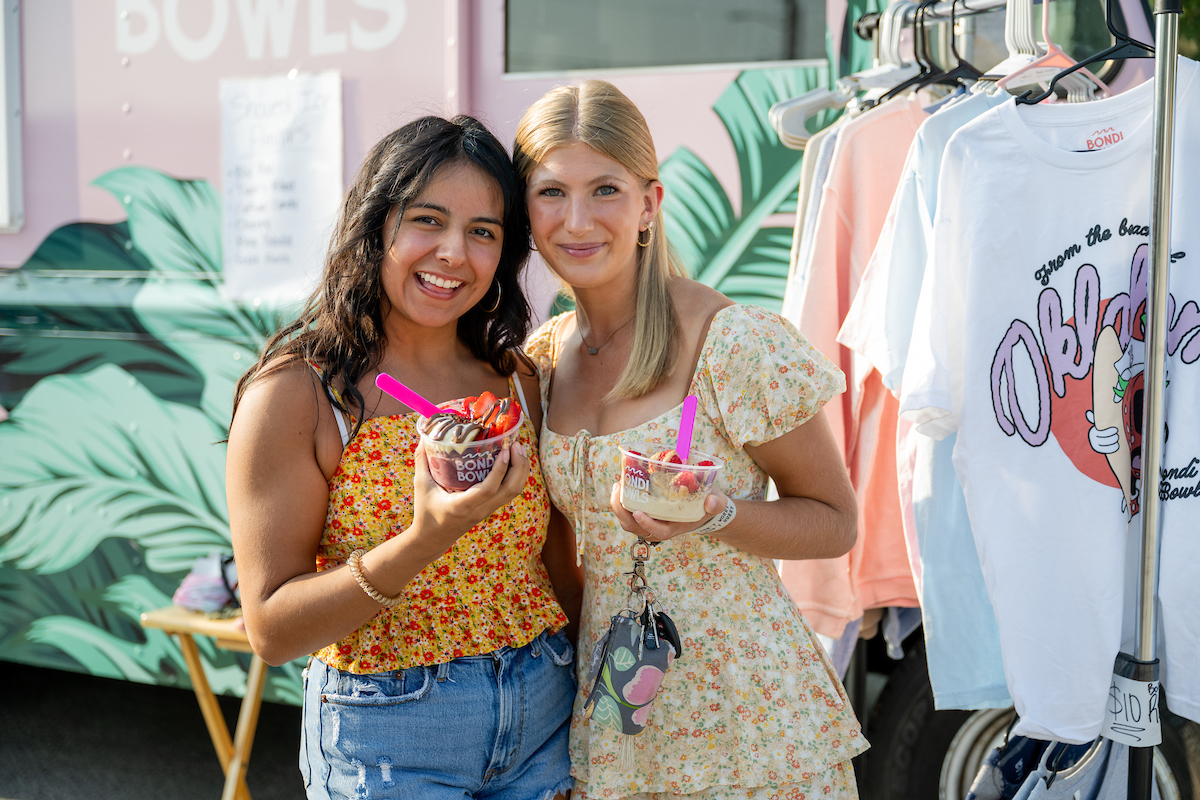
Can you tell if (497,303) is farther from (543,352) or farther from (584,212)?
(584,212)

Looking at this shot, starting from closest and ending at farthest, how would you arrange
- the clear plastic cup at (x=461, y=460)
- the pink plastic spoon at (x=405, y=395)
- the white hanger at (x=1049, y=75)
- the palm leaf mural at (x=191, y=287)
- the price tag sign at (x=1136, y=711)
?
the clear plastic cup at (x=461, y=460) < the pink plastic spoon at (x=405, y=395) < the price tag sign at (x=1136, y=711) < the white hanger at (x=1049, y=75) < the palm leaf mural at (x=191, y=287)

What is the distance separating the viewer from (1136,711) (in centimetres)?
178

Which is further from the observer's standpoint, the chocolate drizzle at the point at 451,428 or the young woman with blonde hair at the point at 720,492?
the young woman with blonde hair at the point at 720,492

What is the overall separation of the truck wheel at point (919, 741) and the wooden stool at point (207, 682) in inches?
75.2

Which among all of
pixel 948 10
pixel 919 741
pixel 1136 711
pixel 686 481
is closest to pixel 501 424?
pixel 686 481

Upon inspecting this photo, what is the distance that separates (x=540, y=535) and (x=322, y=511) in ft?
1.40

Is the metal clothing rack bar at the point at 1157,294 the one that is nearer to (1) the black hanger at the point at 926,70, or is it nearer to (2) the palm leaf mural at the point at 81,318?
(1) the black hanger at the point at 926,70

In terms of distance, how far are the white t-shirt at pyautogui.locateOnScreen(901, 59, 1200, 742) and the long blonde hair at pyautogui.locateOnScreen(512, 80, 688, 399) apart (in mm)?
509

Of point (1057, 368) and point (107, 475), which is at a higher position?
point (1057, 368)

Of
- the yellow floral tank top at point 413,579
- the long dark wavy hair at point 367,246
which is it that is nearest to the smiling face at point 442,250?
the long dark wavy hair at point 367,246

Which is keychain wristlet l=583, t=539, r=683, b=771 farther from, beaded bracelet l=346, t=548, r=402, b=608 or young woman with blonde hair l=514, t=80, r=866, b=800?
beaded bracelet l=346, t=548, r=402, b=608

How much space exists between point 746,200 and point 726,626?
1.41 m

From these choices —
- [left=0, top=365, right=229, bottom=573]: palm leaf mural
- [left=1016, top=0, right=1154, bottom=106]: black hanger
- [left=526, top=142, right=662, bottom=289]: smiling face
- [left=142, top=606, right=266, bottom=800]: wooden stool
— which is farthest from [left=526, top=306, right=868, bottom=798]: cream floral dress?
[left=0, top=365, right=229, bottom=573]: palm leaf mural

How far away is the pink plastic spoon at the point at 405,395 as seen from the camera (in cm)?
154
